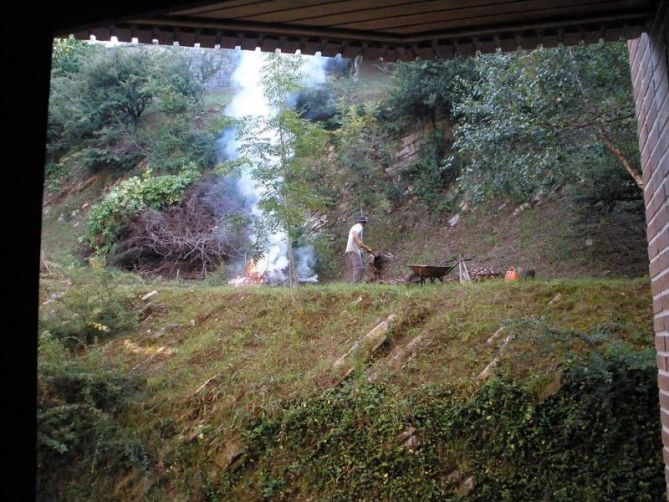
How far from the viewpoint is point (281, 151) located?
33.7 feet

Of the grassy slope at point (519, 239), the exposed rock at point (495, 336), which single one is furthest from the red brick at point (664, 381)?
the grassy slope at point (519, 239)

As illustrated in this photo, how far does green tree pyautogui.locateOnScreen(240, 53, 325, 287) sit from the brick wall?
7.10 meters

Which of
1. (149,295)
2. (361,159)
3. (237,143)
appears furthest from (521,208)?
(149,295)

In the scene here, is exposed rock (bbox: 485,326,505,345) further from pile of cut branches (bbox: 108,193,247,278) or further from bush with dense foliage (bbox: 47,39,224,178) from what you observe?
bush with dense foliage (bbox: 47,39,224,178)

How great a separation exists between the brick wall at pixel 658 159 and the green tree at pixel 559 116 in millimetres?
6167

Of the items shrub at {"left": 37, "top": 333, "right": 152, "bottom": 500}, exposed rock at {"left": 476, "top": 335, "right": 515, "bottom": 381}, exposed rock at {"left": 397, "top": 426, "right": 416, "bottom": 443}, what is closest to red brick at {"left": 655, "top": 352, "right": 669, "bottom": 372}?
exposed rock at {"left": 476, "top": 335, "right": 515, "bottom": 381}

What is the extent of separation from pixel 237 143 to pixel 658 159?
534 inches

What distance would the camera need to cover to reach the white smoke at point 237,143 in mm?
12844

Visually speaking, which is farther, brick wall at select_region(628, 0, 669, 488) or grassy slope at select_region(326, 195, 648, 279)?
grassy slope at select_region(326, 195, 648, 279)

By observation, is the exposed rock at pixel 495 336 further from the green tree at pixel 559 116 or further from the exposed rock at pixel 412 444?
the green tree at pixel 559 116

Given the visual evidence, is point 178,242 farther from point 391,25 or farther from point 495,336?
point 391,25

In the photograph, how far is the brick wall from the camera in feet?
9.21

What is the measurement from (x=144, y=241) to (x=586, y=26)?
12.7m

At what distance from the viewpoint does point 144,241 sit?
14.5 metres
